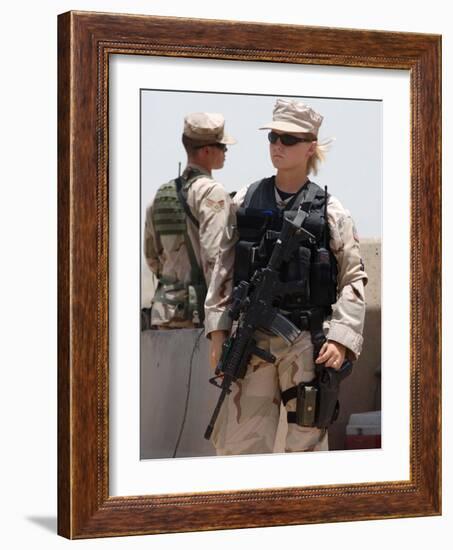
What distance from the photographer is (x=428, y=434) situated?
19.7 ft

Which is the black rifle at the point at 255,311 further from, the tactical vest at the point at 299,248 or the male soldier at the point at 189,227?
the male soldier at the point at 189,227

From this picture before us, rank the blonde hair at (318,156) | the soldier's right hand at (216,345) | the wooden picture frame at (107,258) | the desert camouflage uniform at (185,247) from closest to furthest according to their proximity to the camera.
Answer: the wooden picture frame at (107,258) → the desert camouflage uniform at (185,247) → the soldier's right hand at (216,345) → the blonde hair at (318,156)

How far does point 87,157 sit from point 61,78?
272mm

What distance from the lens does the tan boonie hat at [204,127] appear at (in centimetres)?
562

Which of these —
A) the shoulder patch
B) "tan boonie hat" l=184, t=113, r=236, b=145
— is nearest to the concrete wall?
the shoulder patch

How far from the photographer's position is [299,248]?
5.78m

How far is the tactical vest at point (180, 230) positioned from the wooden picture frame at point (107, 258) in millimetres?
218

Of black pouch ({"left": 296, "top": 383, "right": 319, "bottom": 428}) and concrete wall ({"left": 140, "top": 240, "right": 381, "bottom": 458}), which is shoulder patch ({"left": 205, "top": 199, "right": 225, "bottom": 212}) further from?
black pouch ({"left": 296, "top": 383, "right": 319, "bottom": 428})

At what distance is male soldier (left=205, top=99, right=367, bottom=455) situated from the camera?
18.8 feet

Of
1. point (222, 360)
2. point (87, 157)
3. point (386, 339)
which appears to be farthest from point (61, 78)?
point (386, 339)

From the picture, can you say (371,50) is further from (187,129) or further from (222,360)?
(222,360)

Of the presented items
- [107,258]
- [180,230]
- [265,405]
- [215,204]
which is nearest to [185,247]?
[180,230]

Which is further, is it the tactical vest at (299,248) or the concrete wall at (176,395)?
the tactical vest at (299,248)

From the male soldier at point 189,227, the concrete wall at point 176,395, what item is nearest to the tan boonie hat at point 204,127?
the male soldier at point 189,227
